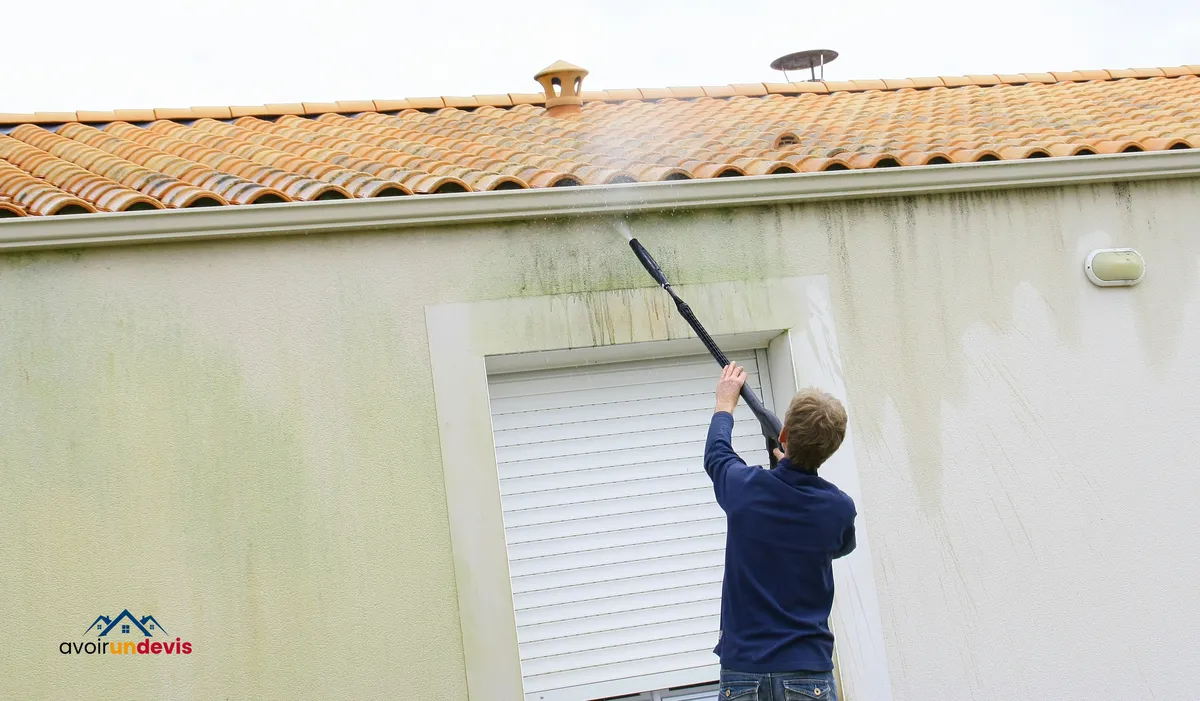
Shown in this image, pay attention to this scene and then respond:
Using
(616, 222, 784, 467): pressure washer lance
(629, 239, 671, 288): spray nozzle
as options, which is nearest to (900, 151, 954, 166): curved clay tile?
(616, 222, 784, 467): pressure washer lance

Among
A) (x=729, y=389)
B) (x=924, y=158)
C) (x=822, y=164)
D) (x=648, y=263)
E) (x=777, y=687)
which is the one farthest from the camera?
(x=924, y=158)

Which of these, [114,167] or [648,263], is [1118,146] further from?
[114,167]

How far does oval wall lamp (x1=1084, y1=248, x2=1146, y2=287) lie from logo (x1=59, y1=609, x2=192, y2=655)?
483cm

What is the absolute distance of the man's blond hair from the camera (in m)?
4.02

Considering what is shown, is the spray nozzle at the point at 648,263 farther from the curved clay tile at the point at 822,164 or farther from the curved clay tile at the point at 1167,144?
the curved clay tile at the point at 1167,144

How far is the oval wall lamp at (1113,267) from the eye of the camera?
600 cm

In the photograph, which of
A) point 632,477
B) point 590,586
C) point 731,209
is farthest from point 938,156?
point 590,586

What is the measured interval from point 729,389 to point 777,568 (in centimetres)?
76

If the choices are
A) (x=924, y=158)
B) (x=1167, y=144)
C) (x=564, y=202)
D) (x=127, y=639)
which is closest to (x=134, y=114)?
(x=564, y=202)

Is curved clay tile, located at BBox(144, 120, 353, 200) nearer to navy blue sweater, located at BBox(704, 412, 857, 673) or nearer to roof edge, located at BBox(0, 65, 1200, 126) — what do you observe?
roof edge, located at BBox(0, 65, 1200, 126)

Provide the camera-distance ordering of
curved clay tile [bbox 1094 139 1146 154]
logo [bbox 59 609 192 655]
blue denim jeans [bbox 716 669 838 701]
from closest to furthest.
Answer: blue denim jeans [bbox 716 669 838 701]
logo [bbox 59 609 192 655]
curved clay tile [bbox 1094 139 1146 154]

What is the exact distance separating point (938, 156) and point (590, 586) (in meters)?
2.96

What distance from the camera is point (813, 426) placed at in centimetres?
401

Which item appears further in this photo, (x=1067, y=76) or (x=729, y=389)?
(x=1067, y=76)
